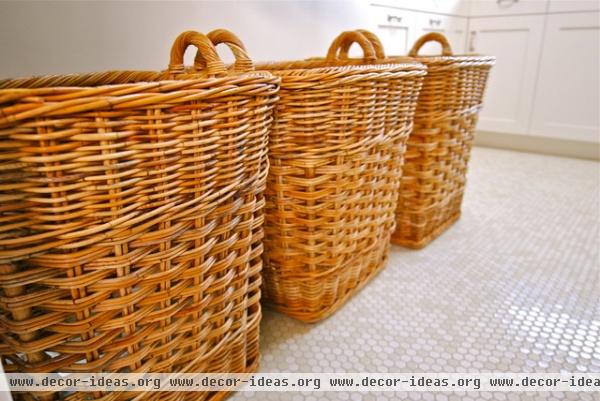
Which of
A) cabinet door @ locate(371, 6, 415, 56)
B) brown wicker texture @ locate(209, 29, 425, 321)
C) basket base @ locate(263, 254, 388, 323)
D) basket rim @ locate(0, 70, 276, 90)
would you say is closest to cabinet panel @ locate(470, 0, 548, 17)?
cabinet door @ locate(371, 6, 415, 56)

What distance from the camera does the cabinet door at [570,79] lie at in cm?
200

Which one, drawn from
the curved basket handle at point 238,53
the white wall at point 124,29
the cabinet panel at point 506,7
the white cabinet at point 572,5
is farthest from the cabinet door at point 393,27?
the curved basket handle at point 238,53

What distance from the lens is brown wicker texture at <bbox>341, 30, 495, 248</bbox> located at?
1040 mm

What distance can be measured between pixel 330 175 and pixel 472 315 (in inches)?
17.8

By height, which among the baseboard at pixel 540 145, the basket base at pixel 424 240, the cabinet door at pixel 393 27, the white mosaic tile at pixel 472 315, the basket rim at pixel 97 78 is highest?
→ the cabinet door at pixel 393 27

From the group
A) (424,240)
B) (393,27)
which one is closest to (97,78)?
(424,240)

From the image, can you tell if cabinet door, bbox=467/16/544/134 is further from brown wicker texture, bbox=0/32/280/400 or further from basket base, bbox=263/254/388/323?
brown wicker texture, bbox=0/32/280/400

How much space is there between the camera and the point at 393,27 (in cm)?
180

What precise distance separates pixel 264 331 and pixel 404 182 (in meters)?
0.56

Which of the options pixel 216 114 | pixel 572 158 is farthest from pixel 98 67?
pixel 572 158

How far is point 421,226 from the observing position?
1160mm

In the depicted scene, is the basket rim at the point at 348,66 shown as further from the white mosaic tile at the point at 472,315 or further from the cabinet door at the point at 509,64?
the cabinet door at the point at 509,64

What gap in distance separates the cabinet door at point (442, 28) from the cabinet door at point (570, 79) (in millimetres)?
422

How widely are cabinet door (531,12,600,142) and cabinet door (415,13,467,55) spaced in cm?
42
